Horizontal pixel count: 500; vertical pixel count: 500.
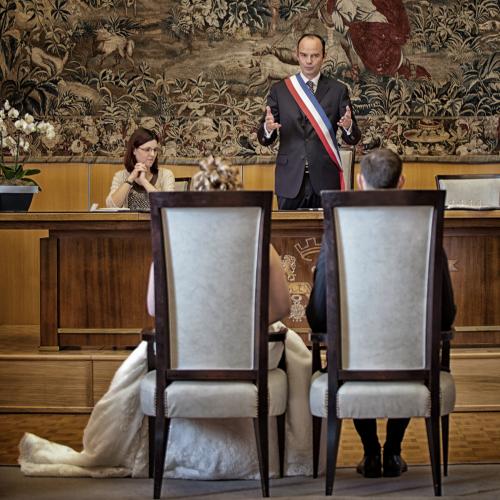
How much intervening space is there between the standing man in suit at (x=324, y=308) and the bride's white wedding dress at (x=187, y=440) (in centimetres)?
21

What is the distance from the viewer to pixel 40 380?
16.7 feet

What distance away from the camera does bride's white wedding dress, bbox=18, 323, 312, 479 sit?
3.80 m

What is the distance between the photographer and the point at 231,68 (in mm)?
7832

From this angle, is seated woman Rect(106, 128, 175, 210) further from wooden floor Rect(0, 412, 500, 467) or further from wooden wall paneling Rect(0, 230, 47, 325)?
wooden wall paneling Rect(0, 230, 47, 325)

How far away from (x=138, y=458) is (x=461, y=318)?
198 centimetres

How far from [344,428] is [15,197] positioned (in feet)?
6.59

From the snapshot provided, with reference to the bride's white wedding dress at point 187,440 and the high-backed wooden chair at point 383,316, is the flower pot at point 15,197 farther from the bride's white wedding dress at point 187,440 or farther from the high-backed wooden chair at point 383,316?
the high-backed wooden chair at point 383,316

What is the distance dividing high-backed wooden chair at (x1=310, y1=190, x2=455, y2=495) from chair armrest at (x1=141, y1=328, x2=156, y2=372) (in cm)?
63

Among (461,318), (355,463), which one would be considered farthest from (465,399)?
(355,463)

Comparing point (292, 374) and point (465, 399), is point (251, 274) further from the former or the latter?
point (465, 399)

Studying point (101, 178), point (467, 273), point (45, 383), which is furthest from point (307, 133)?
point (101, 178)

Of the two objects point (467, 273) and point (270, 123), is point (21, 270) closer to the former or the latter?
point (270, 123)

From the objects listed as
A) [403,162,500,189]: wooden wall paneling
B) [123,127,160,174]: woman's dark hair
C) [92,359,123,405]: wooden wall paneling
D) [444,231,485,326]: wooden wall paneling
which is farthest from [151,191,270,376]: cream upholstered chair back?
[403,162,500,189]: wooden wall paneling

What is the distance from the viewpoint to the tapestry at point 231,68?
25.5ft
